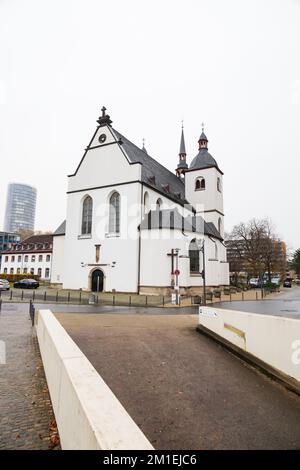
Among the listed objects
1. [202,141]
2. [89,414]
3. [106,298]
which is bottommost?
[106,298]

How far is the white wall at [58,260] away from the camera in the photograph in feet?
111

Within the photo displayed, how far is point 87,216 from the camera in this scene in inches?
1278

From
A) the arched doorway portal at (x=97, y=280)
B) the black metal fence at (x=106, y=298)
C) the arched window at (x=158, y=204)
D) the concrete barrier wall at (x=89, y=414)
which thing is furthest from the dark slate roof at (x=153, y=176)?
the concrete barrier wall at (x=89, y=414)

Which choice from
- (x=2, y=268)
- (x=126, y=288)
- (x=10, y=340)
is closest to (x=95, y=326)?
(x=10, y=340)

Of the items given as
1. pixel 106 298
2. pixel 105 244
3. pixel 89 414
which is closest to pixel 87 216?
pixel 105 244

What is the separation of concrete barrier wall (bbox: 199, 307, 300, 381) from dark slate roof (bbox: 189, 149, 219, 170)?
37.0 m

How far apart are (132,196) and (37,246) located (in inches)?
1500

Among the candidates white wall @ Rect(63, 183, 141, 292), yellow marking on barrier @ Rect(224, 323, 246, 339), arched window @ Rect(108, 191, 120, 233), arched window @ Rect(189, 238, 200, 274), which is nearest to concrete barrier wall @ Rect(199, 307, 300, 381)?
yellow marking on barrier @ Rect(224, 323, 246, 339)

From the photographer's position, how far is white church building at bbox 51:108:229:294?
27984 mm

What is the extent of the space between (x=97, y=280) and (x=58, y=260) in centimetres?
772

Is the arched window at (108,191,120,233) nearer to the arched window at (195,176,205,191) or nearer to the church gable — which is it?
the church gable

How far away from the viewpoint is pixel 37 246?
195 feet

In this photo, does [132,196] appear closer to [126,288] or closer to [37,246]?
[126,288]

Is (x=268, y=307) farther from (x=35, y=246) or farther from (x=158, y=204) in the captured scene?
(x=35, y=246)
